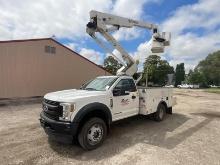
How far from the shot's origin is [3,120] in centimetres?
823

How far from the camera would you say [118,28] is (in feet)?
29.1

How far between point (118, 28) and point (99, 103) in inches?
184

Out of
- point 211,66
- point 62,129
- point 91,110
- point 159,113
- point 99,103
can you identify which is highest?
point 211,66

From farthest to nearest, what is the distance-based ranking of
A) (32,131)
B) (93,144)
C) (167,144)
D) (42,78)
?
1. (42,78)
2. (32,131)
3. (167,144)
4. (93,144)

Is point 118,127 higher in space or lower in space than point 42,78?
lower

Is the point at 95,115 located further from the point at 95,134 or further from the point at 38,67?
the point at 38,67

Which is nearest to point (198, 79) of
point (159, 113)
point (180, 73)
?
point (180, 73)

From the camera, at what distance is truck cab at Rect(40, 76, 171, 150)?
484 centimetres

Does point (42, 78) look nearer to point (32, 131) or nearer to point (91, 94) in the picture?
point (32, 131)

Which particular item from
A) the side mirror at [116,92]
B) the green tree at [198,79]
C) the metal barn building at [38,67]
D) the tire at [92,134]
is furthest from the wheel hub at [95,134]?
the green tree at [198,79]

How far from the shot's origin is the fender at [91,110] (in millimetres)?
4875

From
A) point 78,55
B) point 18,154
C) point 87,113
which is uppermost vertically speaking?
point 78,55

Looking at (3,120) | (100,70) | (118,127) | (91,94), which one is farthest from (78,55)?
(91,94)

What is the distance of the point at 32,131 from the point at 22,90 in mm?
9010
